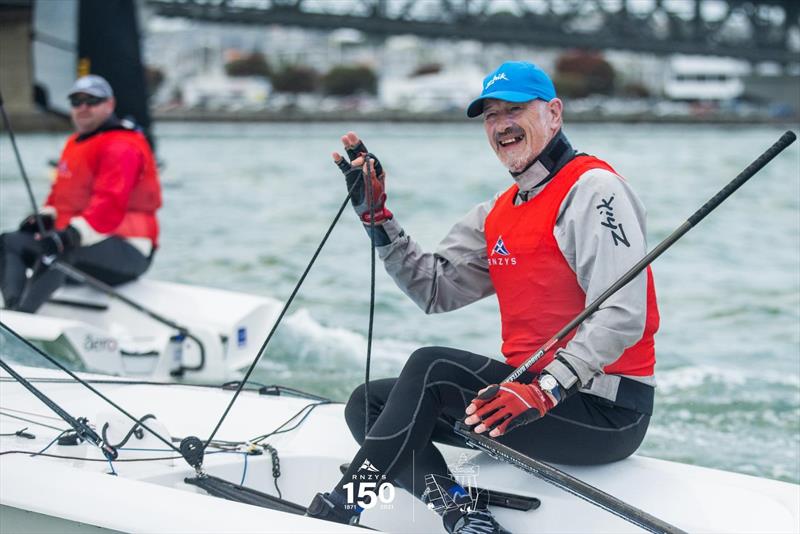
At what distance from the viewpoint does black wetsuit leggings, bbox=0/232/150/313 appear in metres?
4.06

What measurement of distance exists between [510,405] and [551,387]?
0.26 ft

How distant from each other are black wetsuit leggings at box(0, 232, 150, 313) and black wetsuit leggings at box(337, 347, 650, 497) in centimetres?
241

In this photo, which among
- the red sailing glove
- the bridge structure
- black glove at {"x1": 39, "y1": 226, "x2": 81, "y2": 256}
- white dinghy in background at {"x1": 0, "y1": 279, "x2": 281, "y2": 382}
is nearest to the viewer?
the red sailing glove

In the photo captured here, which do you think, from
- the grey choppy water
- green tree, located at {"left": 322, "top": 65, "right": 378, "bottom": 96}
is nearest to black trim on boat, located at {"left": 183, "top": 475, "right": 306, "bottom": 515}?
the grey choppy water

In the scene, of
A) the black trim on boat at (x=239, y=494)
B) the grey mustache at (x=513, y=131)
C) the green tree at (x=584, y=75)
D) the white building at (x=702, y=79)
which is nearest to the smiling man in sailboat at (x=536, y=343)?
the grey mustache at (x=513, y=131)

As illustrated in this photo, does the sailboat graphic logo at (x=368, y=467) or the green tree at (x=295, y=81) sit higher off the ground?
the green tree at (x=295, y=81)

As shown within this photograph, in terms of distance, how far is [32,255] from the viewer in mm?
4172

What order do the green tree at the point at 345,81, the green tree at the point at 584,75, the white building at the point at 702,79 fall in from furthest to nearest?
the white building at the point at 702,79
the green tree at the point at 584,75
the green tree at the point at 345,81

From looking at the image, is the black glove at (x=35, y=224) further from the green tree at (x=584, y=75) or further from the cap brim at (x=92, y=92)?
the green tree at (x=584, y=75)

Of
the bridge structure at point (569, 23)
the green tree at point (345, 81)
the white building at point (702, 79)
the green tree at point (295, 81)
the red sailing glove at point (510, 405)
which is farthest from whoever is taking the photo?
the white building at point (702, 79)

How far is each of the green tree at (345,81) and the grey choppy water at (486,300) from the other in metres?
39.1

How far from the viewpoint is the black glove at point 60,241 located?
3.97m

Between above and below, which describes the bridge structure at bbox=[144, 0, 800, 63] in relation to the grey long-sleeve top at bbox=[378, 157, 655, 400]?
above

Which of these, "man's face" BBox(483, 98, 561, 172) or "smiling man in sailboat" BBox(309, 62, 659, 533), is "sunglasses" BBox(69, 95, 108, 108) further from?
"man's face" BBox(483, 98, 561, 172)
